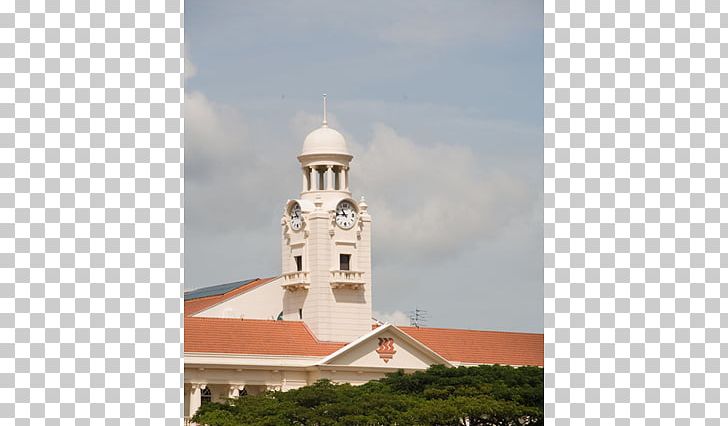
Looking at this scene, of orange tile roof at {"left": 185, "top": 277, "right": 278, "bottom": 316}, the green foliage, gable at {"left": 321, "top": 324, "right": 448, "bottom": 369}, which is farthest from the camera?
orange tile roof at {"left": 185, "top": 277, "right": 278, "bottom": 316}

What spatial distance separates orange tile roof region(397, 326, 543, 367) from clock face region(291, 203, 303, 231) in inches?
284

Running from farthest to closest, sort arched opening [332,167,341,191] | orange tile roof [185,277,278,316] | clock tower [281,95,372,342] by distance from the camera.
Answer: orange tile roof [185,277,278,316] < arched opening [332,167,341,191] < clock tower [281,95,372,342]

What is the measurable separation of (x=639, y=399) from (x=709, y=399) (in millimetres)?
709

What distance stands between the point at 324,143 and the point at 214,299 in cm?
1143

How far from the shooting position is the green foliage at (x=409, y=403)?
41.4 meters

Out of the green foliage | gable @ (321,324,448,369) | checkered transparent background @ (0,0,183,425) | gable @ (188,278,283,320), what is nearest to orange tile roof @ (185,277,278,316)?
gable @ (188,278,283,320)

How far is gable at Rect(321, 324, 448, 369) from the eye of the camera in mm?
59750

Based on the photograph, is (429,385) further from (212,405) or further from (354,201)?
(354,201)

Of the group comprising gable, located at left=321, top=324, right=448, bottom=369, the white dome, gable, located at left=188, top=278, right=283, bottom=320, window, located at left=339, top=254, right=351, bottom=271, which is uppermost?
the white dome

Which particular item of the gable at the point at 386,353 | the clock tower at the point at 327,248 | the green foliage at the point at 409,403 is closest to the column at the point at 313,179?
the clock tower at the point at 327,248

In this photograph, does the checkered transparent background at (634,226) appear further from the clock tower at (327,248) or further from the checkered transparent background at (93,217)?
the clock tower at (327,248)

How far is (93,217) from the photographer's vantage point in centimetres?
1298

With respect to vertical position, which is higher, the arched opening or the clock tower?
the arched opening

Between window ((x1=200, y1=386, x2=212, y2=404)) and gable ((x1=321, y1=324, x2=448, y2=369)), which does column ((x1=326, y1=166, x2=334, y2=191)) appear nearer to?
gable ((x1=321, y1=324, x2=448, y2=369))
